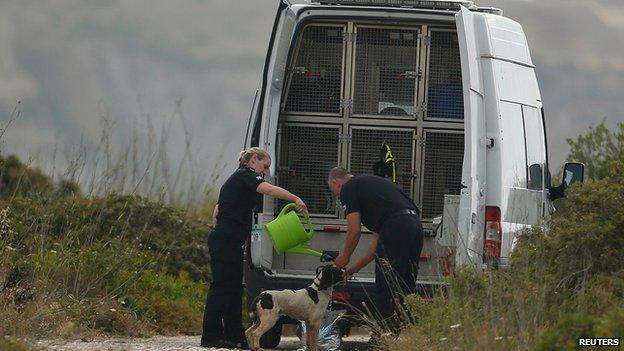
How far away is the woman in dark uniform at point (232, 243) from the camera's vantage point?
1304 centimetres

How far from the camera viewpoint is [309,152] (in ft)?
47.2

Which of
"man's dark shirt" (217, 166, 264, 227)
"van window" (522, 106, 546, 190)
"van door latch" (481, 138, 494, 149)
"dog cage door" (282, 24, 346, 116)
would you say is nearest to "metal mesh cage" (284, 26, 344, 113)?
"dog cage door" (282, 24, 346, 116)

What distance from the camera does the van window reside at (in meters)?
13.5

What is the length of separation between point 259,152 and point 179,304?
4.58 metres

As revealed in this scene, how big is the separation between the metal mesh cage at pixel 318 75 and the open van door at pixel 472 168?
2.01 meters

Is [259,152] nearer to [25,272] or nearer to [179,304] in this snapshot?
[25,272]

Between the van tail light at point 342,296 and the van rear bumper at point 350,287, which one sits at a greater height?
the van rear bumper at point 350,287

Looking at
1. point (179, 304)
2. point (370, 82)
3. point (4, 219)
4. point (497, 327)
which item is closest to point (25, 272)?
point (4, 219)

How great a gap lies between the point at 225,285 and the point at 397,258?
6.04ft

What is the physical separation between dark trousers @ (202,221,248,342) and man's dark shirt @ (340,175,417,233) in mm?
1196

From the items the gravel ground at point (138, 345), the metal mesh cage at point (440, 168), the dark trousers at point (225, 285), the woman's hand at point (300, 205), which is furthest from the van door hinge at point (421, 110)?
the gravel ground at point (138, 345)

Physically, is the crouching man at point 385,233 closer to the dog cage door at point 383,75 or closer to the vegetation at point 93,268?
the dog cage door at point 383,75

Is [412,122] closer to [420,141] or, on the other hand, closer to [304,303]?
[420,141]

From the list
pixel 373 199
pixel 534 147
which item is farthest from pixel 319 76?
pixel 534 147
